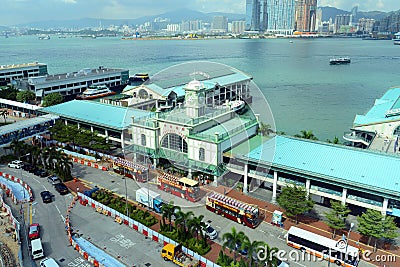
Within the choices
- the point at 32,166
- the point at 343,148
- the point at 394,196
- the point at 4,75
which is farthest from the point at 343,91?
the point at 4,75

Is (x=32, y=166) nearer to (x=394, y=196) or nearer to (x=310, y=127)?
(x=394, y=196)

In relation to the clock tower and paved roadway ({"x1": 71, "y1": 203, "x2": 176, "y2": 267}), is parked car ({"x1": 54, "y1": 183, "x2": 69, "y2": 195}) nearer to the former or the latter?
paved roadway ({"x1": 71, "y1": 203, "x2": 176, "y2": 267})

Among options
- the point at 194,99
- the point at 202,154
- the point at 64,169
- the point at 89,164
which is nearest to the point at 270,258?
the point at 202,154

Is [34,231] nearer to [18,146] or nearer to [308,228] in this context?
[18,146]

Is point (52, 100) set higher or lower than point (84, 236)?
higher

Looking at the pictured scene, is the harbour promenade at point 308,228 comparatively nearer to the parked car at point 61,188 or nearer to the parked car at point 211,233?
the parked car at point 211,233

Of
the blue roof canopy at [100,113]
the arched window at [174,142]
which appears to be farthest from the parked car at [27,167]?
the arched window at [174,142]

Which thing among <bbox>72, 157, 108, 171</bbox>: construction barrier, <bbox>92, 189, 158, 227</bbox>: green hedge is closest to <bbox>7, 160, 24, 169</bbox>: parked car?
<bbox>72, 157, 108, 171</bbox>: construction barrier
